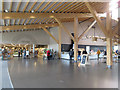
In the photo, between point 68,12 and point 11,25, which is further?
→ point 11,25

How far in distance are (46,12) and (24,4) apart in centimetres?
279

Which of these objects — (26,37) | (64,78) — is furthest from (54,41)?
(64,78)

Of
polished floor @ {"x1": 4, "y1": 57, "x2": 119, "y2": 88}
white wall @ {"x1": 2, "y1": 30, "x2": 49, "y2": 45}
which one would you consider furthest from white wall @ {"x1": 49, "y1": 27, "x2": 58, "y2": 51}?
polished floor @ {"x1": 4, "y1": 57, "x2": 119, "y2": 88}

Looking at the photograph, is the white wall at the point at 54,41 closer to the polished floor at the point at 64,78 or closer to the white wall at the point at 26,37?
the white wall at the point at 26,37

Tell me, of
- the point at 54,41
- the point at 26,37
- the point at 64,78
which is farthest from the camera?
the point at 26,37

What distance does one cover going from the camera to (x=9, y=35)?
1753 cm

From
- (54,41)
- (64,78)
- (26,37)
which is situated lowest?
(64,78)

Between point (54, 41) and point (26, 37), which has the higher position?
point (26, 37)

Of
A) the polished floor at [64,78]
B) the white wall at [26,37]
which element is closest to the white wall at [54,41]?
the white wall at [26,37]

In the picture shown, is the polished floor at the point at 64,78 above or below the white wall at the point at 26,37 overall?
below

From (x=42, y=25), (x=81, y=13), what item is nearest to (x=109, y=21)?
(x=81, y=13)

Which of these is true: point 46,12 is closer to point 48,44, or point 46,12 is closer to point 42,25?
point 42,25

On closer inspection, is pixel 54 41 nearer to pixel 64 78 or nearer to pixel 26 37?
pixel 26 37

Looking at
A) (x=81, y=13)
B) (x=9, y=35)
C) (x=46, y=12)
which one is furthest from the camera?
(x=9, y=35)
